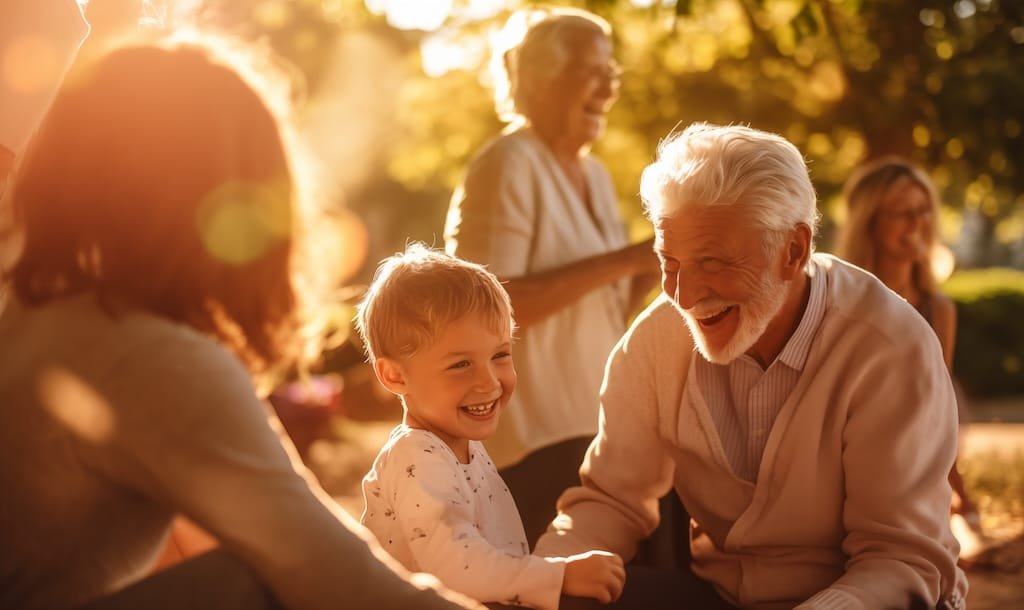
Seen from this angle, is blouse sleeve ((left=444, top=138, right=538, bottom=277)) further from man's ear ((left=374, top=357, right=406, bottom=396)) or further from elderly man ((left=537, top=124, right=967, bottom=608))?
man's ear ((left=374, top=357, right=406, bottom=396))

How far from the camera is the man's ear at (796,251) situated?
10.0 ft

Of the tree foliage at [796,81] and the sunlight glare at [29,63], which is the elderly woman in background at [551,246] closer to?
the sunlight glare at [29,63]

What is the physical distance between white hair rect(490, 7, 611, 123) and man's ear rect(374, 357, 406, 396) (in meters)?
1.53

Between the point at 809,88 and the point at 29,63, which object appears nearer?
the point at 29,63

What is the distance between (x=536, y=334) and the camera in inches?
162

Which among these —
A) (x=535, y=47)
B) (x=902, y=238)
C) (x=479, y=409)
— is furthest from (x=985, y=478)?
(x=479, y=409)

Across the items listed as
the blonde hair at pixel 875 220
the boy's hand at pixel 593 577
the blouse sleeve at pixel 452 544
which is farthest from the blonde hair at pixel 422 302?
the blonde hair at pixel 875 220

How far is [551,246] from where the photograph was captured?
418 centimetres

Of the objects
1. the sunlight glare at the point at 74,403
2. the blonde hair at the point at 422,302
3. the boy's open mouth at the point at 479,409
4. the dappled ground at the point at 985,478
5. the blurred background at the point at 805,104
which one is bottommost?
the dappled ground at the point at 985,478

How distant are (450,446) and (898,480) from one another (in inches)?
38.0

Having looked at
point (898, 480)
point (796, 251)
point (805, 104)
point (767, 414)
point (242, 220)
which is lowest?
point (805, 104)

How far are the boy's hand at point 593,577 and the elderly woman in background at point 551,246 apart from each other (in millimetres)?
1151

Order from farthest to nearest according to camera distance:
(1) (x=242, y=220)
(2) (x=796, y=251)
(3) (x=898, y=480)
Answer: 1. (2) (x=796, y=251)
2. (3) (x=898, y=480)
3. (1) (x=242, y=220)

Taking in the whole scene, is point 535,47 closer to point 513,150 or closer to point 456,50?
point 513,150
